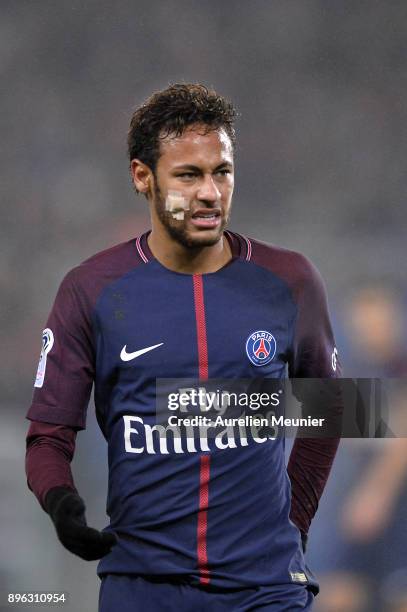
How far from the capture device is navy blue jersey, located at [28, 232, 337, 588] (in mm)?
1833

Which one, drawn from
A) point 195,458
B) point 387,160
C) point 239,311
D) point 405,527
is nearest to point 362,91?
point 387,160

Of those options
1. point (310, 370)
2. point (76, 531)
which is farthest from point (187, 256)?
point (76, 531)

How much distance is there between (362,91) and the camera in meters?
3.21

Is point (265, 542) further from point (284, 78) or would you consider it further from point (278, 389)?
point (284, 78)

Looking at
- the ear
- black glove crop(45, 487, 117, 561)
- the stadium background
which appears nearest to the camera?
black glove crop(45, 487, 117, 561)

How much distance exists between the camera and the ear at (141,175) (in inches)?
79.4

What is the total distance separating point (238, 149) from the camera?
3.23m

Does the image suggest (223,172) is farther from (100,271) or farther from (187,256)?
(100,271)

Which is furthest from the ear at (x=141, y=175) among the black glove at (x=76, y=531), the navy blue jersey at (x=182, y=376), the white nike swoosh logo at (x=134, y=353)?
the black glove at (x=76, y=531)

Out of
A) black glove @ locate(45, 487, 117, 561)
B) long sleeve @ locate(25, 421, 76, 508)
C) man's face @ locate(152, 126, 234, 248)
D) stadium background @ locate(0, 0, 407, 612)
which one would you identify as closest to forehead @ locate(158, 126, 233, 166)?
man's face @ locate(152, 126, 234, 248)

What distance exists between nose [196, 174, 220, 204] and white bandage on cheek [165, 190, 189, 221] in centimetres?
3

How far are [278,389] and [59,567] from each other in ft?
4.38

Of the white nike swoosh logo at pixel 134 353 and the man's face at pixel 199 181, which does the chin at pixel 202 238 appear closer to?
the man's face at pixel 199 181

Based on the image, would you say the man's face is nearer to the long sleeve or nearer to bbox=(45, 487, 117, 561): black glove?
the long sleeve
